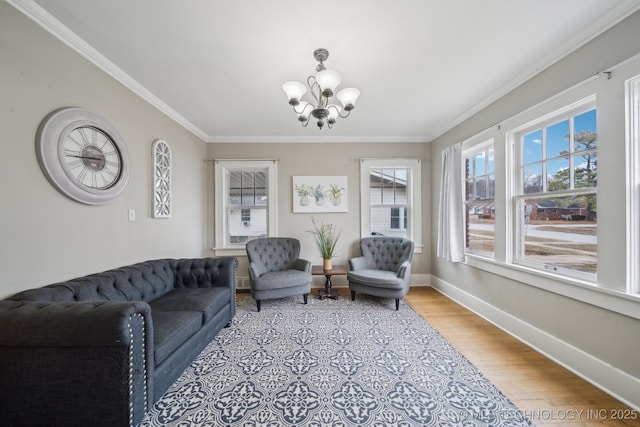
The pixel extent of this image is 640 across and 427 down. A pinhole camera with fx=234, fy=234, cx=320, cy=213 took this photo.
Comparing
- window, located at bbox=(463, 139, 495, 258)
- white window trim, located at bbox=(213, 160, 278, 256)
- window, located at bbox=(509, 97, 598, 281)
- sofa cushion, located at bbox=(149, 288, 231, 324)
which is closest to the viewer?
window, located at bbox=(509, 97, 598, 281)

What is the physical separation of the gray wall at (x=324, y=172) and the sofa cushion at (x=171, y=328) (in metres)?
2.11

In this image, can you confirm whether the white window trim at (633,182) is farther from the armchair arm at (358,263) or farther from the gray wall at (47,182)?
the gray wall at (47,182)

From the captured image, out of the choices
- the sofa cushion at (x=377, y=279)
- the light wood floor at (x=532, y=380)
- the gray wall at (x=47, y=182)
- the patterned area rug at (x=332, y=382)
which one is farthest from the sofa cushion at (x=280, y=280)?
the light wood floor at (x=532, y=380)

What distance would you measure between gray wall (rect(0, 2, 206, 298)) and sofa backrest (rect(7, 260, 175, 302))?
0.16 m

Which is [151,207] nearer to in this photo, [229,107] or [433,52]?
[229,107]

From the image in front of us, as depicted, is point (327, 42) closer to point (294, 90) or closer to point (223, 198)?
point (294, 90)

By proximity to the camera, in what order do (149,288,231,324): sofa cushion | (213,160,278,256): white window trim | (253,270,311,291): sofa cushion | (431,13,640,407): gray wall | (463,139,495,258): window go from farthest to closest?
(213,160,278,256): white window trim → (253,270,311,291): sofa cushion → (463,139,495,258): window → (149,288,231,324): sofa cushion → (431,13,640,407): gray wall

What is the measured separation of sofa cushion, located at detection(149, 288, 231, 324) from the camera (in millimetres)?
2064

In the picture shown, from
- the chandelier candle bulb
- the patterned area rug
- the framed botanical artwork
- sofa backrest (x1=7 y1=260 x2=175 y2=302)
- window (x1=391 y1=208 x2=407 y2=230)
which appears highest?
the chandelier candle bulb

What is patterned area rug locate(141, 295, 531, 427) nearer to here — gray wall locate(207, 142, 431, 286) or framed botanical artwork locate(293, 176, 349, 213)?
gray wall locate(207, 142, 431, 286)

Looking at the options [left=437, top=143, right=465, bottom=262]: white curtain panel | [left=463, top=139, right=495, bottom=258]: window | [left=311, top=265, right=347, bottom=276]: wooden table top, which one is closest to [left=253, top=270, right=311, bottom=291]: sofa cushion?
[left=311, top=265, right=347, bottom=276]: wooden table top

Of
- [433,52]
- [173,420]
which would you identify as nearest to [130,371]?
[173,420]

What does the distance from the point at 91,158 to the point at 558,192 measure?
158 inches

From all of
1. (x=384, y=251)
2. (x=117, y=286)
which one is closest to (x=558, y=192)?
(x=384, y=251)
